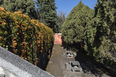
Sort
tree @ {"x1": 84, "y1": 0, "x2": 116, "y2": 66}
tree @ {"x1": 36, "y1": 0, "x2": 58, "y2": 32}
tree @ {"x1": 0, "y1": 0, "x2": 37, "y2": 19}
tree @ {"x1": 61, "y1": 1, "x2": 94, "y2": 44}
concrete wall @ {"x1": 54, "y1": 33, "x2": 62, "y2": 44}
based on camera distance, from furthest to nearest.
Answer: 1. tree @ {"x1": 36, "y1": 0, "x2": 58, "y2": 32}
2. concrete wall @ {"x1": 54, "y1": 33, "x2": 62, "y2": 44}
3. tree @ {"x1": 0, "y1": 0, "x2": 37, "y2": 19}
4. tree @ {"x1": 61, "y1": 1, "x2": 94, "y2": 44}
5. tree @ {"x1": 84, "y1": 0, "x2": 116, "y2": 66}

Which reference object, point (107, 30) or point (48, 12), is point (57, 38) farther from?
point (107, 30)

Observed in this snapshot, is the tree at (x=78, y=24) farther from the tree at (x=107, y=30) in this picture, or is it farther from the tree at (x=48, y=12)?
the tree at (x=48, y=12)

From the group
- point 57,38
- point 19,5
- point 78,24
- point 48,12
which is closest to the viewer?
point 78,24

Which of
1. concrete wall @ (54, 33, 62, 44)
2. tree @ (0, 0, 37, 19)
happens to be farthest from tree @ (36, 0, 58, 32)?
concrete wall @ (54, 33, 62, 44)

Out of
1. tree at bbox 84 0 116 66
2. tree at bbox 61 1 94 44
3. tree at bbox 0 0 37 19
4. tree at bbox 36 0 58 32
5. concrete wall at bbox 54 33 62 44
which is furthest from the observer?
tree at bbox 36 0 58 32

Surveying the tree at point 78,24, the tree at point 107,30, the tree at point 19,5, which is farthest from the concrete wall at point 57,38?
the tree at point 107,30

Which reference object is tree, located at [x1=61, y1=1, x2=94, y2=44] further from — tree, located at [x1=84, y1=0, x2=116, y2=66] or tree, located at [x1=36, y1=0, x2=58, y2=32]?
tree, located at [x1=36, y1=0, x2=58, y2=32]

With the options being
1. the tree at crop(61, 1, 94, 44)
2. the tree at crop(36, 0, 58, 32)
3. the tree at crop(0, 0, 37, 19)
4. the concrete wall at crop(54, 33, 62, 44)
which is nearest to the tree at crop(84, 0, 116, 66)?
the tree at crop(61, 1, 94, 44)

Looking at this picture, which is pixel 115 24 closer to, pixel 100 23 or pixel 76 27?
pixel 100 23

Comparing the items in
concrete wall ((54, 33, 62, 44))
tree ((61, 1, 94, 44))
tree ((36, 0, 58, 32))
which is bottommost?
concrete wall ((54, 33, 62, 44))

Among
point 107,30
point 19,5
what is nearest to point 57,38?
point 19,5

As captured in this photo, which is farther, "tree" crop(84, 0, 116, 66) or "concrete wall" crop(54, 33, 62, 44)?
"concrete wall" crop(54, 33, 62, 44)

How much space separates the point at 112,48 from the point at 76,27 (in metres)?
7.91

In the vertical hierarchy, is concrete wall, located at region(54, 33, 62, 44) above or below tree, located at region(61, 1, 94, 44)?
below
